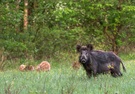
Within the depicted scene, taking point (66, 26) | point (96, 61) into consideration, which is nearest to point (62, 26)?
point (66, 26)

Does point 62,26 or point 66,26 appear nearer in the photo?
point 62,26

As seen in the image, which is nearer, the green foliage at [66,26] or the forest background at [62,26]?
the forest background at [62,26]

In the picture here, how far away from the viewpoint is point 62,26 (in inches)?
1130

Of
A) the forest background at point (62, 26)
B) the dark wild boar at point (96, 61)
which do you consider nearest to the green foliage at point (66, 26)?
the forest background at point (62, 26)

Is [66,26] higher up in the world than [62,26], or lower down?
lower down

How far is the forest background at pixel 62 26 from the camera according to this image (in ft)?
83.6

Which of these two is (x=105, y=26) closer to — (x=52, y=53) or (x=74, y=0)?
(x=74, y=0)

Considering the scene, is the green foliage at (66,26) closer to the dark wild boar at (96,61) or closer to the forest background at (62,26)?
the forest background at (62,26)

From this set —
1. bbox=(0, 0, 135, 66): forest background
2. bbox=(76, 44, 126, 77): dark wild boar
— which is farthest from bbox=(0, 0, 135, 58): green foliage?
bbox=(76, 44, 126, 77): dark wild boar

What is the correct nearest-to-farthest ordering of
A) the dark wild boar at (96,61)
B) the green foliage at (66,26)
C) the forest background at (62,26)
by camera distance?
the dark wild boar at (96,61)
the forest background at (62,26)
the green foliage at (66,26)

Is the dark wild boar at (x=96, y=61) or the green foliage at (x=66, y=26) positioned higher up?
the dark wild boar at (x=96, y=61)

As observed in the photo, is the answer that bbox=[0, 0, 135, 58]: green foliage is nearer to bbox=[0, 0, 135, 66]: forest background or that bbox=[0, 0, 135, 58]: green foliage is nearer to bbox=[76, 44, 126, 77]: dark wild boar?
bbox=[0, 0, 135, 66]: forest background

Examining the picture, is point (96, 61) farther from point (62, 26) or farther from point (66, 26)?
point (66, 26)

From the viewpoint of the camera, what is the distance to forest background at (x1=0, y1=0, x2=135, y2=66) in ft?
83.6
